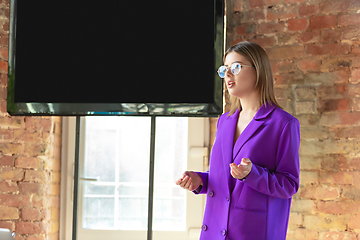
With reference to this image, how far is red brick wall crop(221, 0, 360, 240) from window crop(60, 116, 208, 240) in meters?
0.67

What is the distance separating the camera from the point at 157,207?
250 cm

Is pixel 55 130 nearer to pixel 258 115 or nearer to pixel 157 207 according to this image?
pixel 157 207

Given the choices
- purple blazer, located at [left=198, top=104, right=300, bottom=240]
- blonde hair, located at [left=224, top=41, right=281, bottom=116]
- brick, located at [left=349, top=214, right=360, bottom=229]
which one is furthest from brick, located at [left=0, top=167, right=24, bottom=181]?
brick, located at [left=349, top=214, right=360, bottom=229]

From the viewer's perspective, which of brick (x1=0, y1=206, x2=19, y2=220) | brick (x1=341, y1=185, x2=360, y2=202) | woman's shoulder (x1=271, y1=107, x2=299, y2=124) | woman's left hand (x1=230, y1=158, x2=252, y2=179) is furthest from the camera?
brick (x1=0, y1=206, x2=19, y2=220)

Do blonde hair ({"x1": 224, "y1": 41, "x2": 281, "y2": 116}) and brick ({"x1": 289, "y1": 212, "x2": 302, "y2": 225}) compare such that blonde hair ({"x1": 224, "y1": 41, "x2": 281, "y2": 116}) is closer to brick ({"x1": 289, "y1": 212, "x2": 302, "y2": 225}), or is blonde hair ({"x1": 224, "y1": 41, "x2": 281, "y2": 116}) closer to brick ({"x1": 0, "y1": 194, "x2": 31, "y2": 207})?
brick ({"x1": 289, "y1": 212, "x2": 302, "y2": 225})

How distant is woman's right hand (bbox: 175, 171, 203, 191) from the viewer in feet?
4.82

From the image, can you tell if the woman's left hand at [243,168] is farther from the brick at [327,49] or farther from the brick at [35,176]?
the brick at [35,176]

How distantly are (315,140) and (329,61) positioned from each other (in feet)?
1.42

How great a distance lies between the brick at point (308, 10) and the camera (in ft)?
6.64

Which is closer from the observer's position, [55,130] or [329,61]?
[329,61]

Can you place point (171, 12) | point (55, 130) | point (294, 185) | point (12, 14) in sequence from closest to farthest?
point (294, 185)
point (171, 12)
point (12, 14)
point (55, 130)

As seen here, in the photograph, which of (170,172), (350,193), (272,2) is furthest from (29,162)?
(350,193)

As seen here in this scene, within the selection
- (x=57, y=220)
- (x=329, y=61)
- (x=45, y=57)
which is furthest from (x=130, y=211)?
(x=329, y=61)

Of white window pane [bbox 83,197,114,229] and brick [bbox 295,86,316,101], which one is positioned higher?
brick [bbox 295,86,316,101]
